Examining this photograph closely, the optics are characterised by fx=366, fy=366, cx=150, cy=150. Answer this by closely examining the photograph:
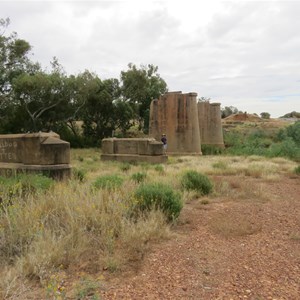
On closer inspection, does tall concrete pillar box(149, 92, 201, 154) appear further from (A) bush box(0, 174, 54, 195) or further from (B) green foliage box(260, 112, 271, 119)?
(B) green foliage box(260, 112, 271, 119)

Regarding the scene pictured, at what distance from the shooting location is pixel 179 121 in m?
22.0

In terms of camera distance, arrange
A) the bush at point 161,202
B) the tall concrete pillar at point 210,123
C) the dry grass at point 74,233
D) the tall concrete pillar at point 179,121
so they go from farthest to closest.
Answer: the tall concrete pillar at point 210,123 → the tall concrete pillar at point 179,121 → the bush at point 161,202 → the dry grass at point 74,233

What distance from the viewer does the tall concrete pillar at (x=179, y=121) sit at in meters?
21.9

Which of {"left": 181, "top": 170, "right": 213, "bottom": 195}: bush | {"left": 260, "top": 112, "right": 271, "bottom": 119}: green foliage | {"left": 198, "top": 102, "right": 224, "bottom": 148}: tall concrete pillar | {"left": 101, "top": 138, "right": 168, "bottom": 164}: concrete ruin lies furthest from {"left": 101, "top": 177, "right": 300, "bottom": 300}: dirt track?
{"left": 260, "top": 112, "right": 271, "bottom": 119}: green foliage

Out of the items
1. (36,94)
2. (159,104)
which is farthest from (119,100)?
(159,104)

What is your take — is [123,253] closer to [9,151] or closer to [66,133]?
[9,151]

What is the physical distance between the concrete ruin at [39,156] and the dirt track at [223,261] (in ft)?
13.5

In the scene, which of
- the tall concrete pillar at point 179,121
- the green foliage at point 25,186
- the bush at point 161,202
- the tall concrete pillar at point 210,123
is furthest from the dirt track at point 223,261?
the tall concrete pillar at point 210,123

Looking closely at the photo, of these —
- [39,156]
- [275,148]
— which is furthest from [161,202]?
[275,148]

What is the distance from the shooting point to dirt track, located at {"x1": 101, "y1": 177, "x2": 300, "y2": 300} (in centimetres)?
355

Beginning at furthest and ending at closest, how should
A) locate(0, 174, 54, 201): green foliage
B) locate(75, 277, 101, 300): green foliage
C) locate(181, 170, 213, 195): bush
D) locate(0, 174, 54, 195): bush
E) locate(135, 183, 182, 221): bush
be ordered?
1. locate(181, 170, 213, 195): bush
2. locate(0, 174, 54, 195): bush
3. locate(0, 174, 54, 201): green foliage
4. locate(135, 183, 182, 221): bush
5. locate(75, 277, 101, 300): green foliage

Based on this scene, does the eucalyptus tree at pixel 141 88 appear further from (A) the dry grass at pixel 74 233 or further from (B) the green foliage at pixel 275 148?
(A) the dry grass at pixel 74 233

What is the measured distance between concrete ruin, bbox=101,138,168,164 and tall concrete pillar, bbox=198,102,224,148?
10.6m

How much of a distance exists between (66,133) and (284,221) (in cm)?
2789
